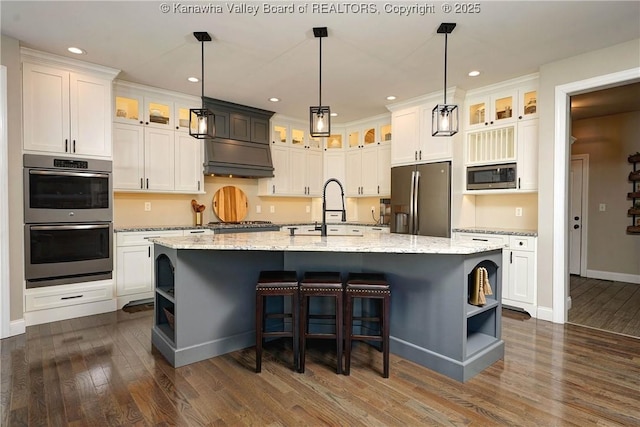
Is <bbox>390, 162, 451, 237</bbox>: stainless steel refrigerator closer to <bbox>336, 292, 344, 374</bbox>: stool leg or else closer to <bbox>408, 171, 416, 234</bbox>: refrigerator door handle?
<bbox>408, 171, 416, 234</bbox>: refrigerator door handle

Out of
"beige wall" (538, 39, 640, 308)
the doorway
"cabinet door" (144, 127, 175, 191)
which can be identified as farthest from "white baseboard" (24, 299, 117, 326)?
the doorway

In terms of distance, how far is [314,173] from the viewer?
613 cm

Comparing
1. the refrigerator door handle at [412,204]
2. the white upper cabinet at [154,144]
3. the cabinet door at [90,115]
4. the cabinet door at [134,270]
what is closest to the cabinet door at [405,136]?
the refrigerator door handle at [412,204]

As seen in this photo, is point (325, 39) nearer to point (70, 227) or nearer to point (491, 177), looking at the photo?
point (491, 177)

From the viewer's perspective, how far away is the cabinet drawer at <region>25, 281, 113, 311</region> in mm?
3361

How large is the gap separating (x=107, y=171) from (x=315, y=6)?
9.01 feet

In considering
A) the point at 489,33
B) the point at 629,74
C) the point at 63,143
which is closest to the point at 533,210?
the point at 629,74

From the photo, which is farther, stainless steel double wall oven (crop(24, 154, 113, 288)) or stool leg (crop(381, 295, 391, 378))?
stainless steel double wall oven (crop(24, 154, 113, 288))

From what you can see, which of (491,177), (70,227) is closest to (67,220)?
(70,227)

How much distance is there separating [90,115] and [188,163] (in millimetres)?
1261

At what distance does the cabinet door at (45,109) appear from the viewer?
3.29 m

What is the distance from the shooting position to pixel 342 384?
7.48 feet

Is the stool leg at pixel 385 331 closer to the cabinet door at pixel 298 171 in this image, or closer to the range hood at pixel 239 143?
the range hood at pixel 239 143

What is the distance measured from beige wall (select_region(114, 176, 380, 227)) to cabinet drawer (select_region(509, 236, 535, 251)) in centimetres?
255
